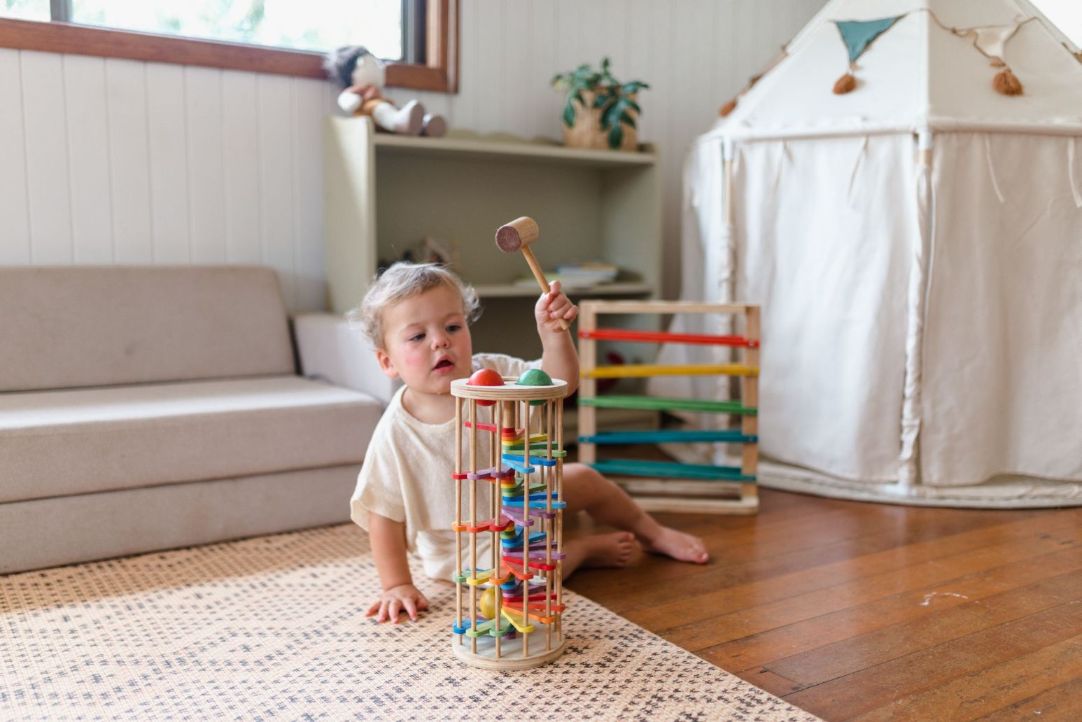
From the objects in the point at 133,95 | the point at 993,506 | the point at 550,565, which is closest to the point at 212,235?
the point at 133,95

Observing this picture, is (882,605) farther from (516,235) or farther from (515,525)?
(516,235)

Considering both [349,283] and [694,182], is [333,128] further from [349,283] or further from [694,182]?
[694,182]

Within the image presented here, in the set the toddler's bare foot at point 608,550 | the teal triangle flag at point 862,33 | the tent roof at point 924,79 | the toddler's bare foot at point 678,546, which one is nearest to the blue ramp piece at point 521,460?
the toddler's bare foot at point 608,550

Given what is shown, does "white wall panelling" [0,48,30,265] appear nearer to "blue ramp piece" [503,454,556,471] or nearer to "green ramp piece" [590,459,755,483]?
"green ramp piece" [590,459,755,483]

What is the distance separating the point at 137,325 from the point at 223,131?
685 mm

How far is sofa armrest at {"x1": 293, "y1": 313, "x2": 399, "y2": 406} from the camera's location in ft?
7.66

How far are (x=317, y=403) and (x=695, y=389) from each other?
4.17ft

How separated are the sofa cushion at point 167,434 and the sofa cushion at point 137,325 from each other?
9 cm

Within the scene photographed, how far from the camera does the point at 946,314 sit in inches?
98.3

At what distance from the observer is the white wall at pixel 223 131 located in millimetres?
2609

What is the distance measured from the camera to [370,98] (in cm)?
280

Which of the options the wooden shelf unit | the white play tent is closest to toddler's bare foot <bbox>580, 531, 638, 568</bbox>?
the white play tent

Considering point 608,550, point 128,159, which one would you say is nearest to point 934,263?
point 608,550

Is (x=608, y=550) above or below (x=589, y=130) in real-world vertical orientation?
below
